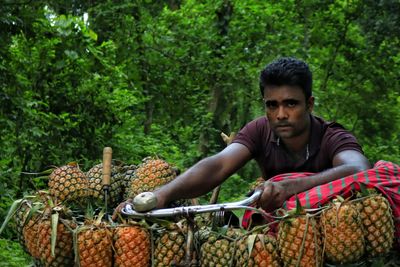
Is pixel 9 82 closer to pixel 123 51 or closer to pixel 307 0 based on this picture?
pixel 123 51

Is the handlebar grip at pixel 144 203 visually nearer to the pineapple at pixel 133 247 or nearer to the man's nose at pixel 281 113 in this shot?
the pineapple at pixel 133 247

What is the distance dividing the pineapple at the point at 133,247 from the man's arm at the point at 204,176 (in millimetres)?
313

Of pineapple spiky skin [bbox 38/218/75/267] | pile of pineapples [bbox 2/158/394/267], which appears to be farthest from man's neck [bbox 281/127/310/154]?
pineapple spiky skin [bbox 38/218/75/267]

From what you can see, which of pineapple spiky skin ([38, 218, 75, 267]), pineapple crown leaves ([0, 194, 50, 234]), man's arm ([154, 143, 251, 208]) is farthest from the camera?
man's arm ([154, 143, 251, 208])

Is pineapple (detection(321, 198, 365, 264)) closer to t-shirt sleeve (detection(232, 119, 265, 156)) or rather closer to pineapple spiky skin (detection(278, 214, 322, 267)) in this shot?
pineapple spiky skin (detection(278, 214, 322, 267))

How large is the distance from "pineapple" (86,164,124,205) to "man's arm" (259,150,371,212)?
3.38 ft

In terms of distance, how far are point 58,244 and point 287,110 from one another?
1.26 m

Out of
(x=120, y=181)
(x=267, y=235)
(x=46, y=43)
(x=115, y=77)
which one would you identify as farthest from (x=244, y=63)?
(x=267, y=235)

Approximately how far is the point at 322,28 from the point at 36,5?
9.29 m

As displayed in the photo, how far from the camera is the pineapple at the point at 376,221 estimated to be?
2.91 meters

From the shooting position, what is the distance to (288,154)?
3916mm

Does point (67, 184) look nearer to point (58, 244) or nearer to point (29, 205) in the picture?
point (29, 205)

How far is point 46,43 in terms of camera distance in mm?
8469

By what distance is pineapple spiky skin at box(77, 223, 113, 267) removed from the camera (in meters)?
3.25
